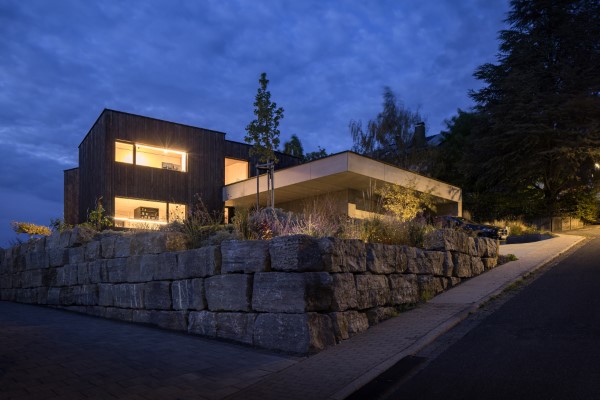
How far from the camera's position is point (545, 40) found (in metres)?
24.7

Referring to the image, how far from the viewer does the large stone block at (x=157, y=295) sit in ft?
27.6

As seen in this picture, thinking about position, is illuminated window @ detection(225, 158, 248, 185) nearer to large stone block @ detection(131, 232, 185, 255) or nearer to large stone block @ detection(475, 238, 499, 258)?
large stone block @ detection(475, 238, 499, 258)

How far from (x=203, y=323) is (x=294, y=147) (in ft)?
110

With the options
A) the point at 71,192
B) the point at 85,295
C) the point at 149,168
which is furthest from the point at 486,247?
the point at 71,192

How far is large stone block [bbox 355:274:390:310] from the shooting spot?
743cm

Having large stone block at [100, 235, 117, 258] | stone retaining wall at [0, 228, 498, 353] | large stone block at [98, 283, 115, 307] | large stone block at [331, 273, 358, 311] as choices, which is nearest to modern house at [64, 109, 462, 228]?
stone retaining wall at [0, 228, 498, 353]

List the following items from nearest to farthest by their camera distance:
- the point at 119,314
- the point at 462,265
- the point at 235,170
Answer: the point at 119,314
the point at 462,265
the point at 235,170

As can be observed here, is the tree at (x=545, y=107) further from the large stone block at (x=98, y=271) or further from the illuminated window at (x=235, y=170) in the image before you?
the large stone block at (x=98, y=271)

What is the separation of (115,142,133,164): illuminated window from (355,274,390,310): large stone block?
53.3 feet

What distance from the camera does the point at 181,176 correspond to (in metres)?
22.7

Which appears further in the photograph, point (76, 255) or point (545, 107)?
point (545, 107)

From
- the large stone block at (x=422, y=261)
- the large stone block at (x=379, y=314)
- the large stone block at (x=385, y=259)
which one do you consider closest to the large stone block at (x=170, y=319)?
the large stone block at (x=379, y=314)

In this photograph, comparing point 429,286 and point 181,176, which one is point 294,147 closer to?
point 181,176

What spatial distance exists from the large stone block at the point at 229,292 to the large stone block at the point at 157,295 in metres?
1.19
